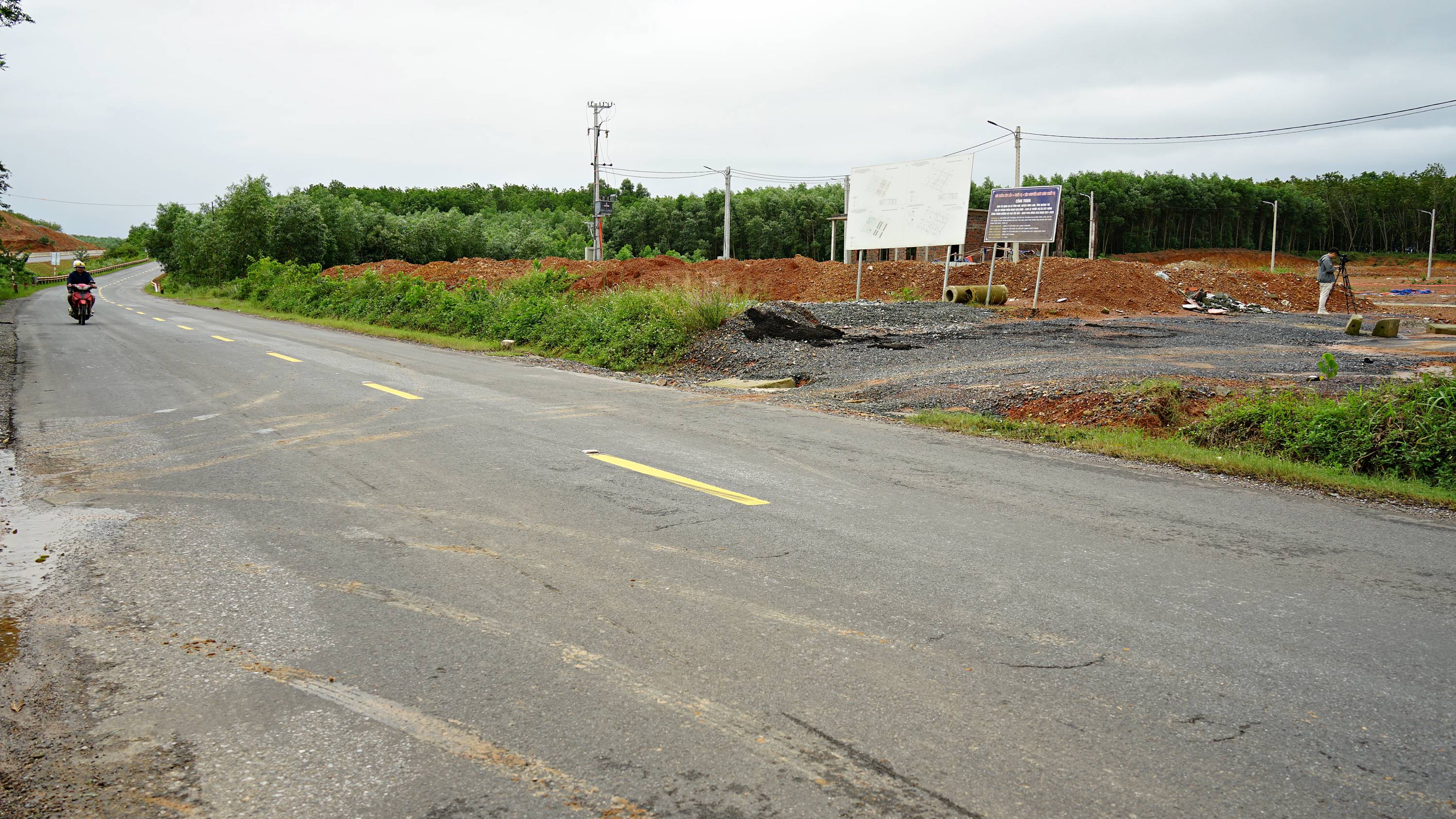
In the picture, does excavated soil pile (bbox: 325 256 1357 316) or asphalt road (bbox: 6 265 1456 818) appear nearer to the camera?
asphalt road (bbox: 6 265 1456 818)

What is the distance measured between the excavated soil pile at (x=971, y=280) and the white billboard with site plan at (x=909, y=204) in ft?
16.3

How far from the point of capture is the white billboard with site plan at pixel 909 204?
2273 cm

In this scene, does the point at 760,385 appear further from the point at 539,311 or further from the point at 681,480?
the point at 539,311

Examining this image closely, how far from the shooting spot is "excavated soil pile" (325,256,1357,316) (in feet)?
97.7

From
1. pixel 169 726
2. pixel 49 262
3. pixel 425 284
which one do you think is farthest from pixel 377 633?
pixel 49 262

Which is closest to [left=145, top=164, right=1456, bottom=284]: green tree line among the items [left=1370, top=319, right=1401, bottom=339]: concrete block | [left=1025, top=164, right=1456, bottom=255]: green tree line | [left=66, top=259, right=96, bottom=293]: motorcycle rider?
[left=1025, top=164, right=1456, bottom=255]: green tree line

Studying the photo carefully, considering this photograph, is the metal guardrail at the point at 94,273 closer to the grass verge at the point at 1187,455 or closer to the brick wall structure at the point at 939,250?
the grass verge at the point at 1187,455

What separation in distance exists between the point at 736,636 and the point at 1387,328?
2055 centimetres

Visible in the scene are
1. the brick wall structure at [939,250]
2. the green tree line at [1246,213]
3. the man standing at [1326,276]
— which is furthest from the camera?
the green tree line at [1246,213]

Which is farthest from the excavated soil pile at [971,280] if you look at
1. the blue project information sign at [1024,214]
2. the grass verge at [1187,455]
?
the grass verge at [1187,455]

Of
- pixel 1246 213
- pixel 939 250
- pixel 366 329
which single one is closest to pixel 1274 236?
pixel 939 250

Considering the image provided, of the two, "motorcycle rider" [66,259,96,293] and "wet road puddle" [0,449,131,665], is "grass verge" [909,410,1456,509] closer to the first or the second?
"wet road puddle" [0,449,131,665]

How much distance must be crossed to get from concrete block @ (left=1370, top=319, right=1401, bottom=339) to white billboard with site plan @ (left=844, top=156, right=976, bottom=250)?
9142mm

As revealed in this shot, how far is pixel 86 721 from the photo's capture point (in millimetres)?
3389
